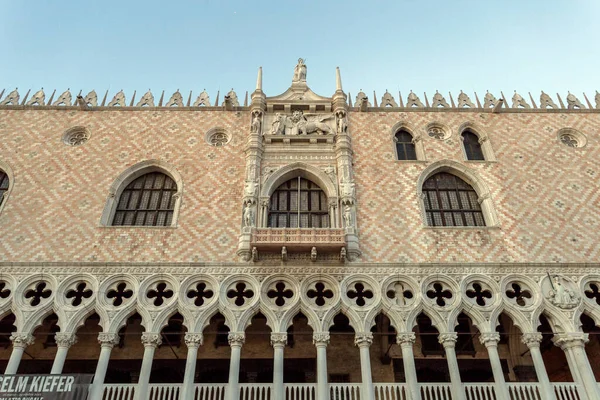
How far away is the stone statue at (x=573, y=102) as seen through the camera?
17.1 meters

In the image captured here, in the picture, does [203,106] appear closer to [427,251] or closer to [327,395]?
[427,251]

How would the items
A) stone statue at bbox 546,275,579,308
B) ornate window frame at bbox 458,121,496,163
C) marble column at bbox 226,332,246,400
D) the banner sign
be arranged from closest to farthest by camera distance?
the banner sign
marble column at bbox 226,332,246,400
stone statue at bbox 546,275,579,308
ornate window frame at bbox 458,121,496,163

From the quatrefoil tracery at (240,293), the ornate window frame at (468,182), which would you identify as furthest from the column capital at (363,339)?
the ornate window frame at (468,182)

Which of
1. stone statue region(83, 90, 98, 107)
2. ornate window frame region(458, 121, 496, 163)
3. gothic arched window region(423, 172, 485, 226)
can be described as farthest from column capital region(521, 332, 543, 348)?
stone statue region(83, 90, 98, 107)

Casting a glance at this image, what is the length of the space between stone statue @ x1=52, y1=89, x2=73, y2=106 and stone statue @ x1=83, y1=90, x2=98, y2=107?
65 cm

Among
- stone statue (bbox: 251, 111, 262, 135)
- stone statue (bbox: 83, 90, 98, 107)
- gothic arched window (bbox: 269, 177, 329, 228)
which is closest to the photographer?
gothic arched window (bbox: 269, 177, 329, 228)

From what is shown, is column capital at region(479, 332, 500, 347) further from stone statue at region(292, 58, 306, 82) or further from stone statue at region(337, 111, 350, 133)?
stone statue at region(292, 58, 306, 82)

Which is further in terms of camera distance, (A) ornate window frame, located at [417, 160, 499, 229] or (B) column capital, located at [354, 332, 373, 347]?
(A) ornate window frame, located at [417, 160, 499, 229]

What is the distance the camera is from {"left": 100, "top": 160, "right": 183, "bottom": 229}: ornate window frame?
1380 centimetres

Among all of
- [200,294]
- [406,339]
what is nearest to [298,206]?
[200,294]

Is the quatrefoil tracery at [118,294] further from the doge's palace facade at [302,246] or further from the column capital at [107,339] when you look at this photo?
the column capital at [107,339]

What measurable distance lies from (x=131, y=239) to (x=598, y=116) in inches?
672

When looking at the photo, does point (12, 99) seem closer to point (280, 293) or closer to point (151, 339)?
point (151, 339)

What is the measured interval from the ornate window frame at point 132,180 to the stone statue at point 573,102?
1482cm
